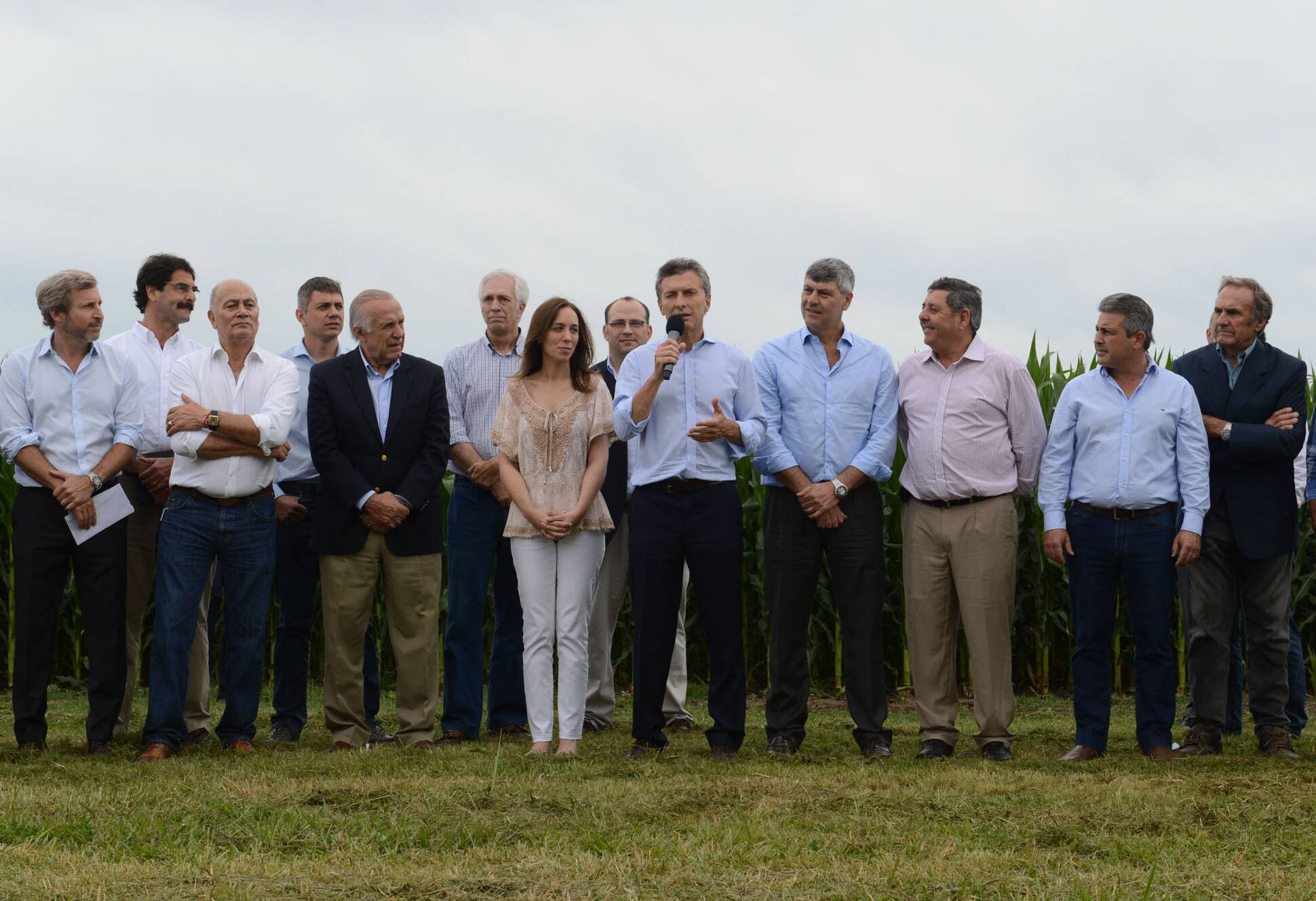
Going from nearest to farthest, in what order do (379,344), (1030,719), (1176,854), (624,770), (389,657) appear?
(1176,854) → (624,770) → (379,344) → (1030,719) → (389,657)

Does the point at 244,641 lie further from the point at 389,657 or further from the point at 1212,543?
the point at 1212,543

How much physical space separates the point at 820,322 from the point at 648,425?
89 cm

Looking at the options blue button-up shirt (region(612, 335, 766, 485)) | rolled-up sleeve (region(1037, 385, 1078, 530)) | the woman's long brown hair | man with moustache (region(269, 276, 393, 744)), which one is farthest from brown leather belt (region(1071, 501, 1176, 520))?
man with moustache (region(269, 276, 393, 744))

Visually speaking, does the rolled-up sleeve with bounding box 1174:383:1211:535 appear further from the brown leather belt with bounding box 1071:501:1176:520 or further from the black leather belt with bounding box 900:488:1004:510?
the black leather belt with bounding box 900:488:1004:510

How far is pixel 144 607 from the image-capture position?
259 inches

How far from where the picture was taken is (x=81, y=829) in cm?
427

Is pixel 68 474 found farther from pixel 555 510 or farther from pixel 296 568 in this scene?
pixel 555 510

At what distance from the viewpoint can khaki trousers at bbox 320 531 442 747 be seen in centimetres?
623

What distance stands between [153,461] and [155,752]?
4.19ft

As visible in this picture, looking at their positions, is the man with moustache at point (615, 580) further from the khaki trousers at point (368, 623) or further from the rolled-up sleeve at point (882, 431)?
the rolled-up sleeve at point (882, 431)

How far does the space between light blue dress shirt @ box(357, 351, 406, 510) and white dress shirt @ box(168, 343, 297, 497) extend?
0.32 metres

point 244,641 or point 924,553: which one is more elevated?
point 924,553

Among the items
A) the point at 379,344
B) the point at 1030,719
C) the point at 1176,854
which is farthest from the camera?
the point at 1030,719

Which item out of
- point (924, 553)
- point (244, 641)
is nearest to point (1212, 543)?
point (924, 553)
